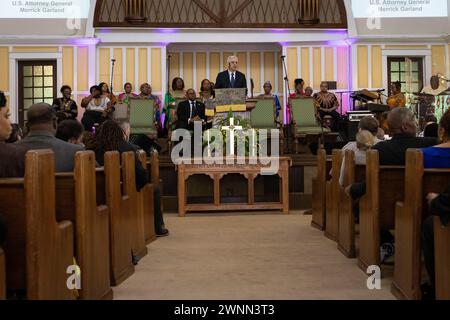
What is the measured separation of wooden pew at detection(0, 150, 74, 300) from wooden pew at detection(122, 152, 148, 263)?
1.64 metres

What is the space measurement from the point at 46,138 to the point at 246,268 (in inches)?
63.8

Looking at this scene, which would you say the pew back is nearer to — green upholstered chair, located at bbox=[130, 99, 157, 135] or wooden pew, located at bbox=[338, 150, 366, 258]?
wooden pew, located at bbox=[338, 150, 366, 258]

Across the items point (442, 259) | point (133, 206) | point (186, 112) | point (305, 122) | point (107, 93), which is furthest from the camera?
point (107, 93)

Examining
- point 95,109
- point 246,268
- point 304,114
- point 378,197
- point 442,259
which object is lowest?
point 246,268

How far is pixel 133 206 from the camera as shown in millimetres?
4652

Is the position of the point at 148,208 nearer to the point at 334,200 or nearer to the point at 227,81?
the point at 334,200

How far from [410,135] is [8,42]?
10.1 m

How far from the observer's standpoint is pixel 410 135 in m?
4.20

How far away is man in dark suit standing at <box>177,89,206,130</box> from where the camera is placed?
406 inches

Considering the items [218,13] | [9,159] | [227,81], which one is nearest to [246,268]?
[9,159]

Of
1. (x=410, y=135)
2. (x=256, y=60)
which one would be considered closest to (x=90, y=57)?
(x=256, y=60)

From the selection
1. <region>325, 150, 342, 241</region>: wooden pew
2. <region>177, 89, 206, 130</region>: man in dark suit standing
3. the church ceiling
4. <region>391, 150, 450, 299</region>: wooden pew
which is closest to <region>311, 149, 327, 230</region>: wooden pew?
<region>325, 150, 342, 241</region>: wooden pew

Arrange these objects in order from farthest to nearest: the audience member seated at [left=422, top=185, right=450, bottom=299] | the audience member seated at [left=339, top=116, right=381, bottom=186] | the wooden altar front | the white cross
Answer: the white cross, the wooden altar front, the audience member seated at [left=339, top=116, right=381, bottom=186], the audience member seated at [left=422, top=185, right=450, bottom=299]
